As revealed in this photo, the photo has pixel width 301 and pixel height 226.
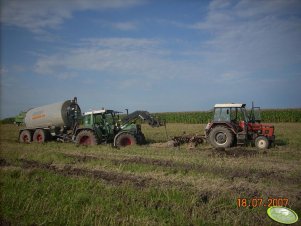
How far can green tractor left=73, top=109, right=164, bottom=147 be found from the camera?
52.4 feet

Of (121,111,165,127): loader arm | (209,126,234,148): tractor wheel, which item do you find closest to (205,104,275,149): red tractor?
(209,126,234,148): tractor wheel

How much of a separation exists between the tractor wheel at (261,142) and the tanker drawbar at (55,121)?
9412mm

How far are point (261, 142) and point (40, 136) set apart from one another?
39.2ft

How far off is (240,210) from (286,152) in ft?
25.6

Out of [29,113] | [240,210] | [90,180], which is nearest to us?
[240,210]

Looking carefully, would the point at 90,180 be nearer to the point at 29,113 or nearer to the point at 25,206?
the point at 25,206

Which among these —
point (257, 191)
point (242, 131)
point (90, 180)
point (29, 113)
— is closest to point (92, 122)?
point (29, 113)

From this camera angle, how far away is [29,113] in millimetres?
19578

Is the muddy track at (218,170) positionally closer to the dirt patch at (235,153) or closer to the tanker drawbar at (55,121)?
the dirt patch at (235,153)

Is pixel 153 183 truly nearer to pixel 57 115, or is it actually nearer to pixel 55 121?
pixel 57 115

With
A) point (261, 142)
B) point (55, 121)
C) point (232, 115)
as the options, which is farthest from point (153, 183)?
point (55, 121)

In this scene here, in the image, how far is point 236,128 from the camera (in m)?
14.5
